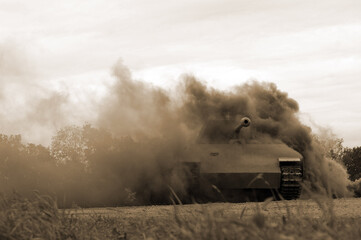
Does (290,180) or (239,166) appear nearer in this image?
(290,180)

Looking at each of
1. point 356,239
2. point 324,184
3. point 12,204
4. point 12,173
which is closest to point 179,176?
point 324,184

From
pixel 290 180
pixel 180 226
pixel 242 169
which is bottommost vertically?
pixel 290 180

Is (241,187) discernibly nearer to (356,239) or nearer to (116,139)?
(116,139)

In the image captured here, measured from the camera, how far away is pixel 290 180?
634 inches

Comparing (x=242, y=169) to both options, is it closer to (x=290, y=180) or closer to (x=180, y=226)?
(x=290, y=180)

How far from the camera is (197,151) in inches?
663

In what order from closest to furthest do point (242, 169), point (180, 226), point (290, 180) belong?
point (180, 226)
point (290, 180)
point (242, 169)

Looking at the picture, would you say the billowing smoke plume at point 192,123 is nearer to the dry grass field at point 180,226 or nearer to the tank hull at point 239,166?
the tank hull at point 239,166

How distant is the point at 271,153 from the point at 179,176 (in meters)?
2.16

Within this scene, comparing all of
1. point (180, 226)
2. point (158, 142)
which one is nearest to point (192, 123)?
point (158, 142)

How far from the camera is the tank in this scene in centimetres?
1628

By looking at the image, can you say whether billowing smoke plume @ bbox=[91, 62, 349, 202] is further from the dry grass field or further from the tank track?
the dry grass field

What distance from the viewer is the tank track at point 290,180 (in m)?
16.1

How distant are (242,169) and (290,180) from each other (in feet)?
3.53
